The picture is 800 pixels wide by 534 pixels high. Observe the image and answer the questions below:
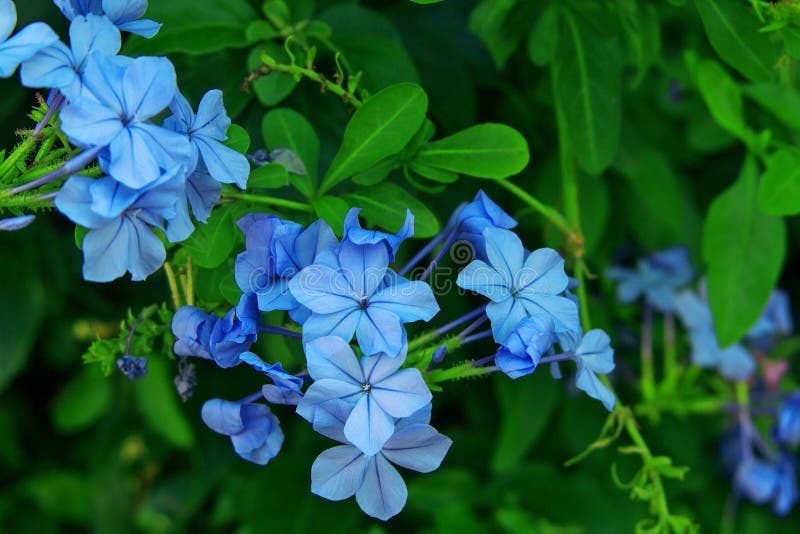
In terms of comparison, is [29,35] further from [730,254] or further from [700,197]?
[700,197]

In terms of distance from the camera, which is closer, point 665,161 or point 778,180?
point 778,180

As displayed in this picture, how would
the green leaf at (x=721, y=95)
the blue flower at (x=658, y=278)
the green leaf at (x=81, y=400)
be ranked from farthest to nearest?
the green leaf at (x=81, y=400) < the blue flower at (x=658, y=278) < the green leaf at (x=721, y=95)

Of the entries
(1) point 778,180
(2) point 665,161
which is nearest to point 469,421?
(2) point 665,161

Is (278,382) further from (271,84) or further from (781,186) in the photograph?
(781,186)

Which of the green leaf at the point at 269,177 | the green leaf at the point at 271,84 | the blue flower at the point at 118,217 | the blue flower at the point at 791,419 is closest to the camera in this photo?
the blue flower at the point at 118,217

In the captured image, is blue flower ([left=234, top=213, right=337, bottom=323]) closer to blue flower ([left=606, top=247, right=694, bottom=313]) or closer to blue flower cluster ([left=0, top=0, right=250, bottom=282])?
blue flower cluster ([left=0, top=0, right=250, bottom=282])

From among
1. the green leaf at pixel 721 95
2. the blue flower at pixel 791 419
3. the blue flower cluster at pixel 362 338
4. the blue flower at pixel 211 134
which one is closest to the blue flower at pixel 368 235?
the blue flower cluster at pixel 362 338

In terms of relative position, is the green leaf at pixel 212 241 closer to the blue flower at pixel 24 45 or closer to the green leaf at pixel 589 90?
the blue flower at pixel 24 45
